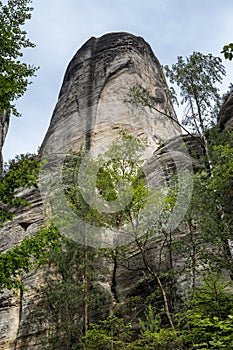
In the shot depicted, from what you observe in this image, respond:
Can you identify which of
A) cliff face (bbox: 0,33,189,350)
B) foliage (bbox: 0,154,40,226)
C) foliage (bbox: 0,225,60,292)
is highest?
cliff face (bbox: 0,33,189,350)

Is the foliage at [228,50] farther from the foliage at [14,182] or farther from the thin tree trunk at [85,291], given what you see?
the thin tree trunk at [85,291]

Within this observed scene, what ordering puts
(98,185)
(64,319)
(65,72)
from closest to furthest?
(64,319)
(98,185)
(65,72)

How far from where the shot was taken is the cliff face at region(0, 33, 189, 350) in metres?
19.4

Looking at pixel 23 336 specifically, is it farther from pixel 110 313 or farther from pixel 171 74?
pixel 171 74

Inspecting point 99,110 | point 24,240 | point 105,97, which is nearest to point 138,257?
point 24,240

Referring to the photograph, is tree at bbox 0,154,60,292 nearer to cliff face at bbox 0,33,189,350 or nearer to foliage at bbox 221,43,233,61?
foliage at bbox 221,43,233,61

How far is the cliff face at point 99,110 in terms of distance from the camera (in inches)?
763

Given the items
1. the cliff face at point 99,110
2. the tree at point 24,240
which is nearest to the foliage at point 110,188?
the cliff face at point 99,110

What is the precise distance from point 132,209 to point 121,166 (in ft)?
7.15

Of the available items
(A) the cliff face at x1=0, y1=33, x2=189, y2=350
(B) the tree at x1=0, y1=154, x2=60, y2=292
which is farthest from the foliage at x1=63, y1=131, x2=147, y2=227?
(B) the tree at x1=0, y1=154, x2=60, y2=292

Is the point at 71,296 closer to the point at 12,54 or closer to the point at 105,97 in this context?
the point at 12,54

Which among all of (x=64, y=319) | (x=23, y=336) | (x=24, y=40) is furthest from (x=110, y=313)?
(x=24, y=40)

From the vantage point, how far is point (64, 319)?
42.4ft

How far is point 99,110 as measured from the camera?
2911 cm
